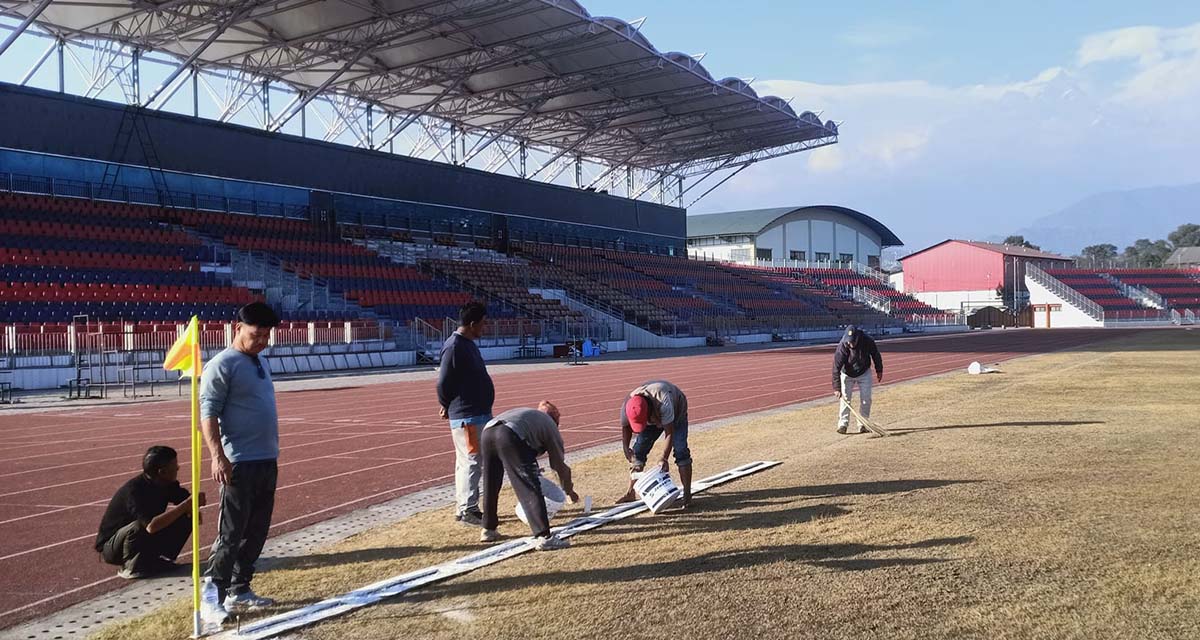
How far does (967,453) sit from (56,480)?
34.7 ft

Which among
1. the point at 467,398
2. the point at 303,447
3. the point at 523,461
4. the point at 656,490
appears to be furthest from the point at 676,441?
the point at 303,447

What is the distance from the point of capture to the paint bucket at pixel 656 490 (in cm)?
803

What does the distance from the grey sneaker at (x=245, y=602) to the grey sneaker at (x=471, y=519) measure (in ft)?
7.57

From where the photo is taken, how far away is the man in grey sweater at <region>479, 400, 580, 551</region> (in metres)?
7.10

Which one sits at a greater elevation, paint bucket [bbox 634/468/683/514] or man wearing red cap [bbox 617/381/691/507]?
man wearing red cap [bbox 617/381/691/507]

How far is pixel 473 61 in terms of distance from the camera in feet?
142

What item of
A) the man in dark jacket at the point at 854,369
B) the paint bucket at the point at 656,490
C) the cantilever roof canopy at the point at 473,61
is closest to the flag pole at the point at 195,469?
the paint bucket at the point at 656,490

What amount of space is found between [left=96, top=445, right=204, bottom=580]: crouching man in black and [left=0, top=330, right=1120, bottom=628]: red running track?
22cm

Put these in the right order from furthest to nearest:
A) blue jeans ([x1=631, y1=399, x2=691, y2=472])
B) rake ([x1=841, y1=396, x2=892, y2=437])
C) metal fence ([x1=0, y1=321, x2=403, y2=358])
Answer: metal fence ([x1=0, y1=321, x2=403, y2=358])
rake ([x1=841, y1=396, x2=892, y2=437])
blue jeans ([x1=631, y1=399, x2=691, y2=472])

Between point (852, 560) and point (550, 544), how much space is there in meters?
2.21

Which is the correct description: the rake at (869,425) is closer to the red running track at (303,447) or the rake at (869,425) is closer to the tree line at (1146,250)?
the red running track at (303,447)

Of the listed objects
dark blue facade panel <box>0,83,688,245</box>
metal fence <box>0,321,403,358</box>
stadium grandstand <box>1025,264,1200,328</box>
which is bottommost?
metal fence <box>0,321,403,358</box>

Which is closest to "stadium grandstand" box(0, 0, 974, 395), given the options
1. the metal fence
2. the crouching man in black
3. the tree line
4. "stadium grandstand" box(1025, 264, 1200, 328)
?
the metal fence

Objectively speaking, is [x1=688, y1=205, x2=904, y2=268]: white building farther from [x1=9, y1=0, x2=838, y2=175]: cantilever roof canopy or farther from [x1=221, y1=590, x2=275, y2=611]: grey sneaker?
[x1=221, y1=590, x2=275, y2=611]: grey sneaker
